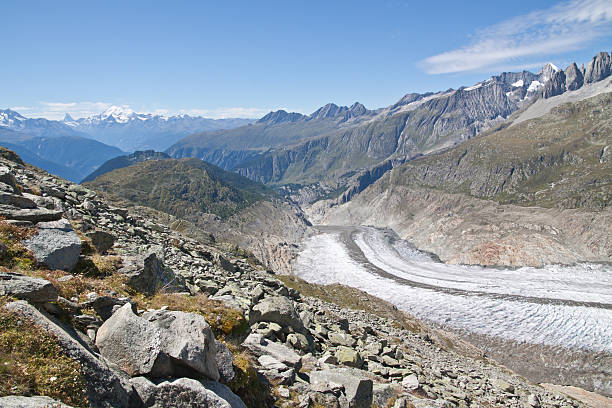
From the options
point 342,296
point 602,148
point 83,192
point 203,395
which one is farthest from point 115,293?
point 602,148

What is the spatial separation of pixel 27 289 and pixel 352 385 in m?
10.4

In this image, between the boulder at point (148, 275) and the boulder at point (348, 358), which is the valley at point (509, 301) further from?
the boulder at point (148, 275)

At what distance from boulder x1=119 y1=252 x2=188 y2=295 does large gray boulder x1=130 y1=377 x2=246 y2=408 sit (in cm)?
652

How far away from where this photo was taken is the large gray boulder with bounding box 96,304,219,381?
7.85 m

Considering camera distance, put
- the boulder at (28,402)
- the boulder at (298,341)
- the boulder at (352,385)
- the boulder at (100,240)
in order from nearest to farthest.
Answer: the boulder at (28,402) < the boulder at (352,385) < the boulder at (100,240) < the boulder at (298,341)

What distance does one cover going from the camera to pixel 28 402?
5215mm

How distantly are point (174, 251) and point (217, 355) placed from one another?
20217 millimetres

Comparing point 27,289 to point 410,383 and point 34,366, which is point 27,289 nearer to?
point 34,366

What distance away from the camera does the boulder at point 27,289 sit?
7.44 meters

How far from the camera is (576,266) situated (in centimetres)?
12425

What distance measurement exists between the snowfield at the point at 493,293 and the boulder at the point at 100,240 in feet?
291

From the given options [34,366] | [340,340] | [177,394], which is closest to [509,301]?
[340,340]

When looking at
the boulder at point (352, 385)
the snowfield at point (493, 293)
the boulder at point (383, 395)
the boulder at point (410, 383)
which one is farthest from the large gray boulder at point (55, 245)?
the snowfield at point (493, 293)

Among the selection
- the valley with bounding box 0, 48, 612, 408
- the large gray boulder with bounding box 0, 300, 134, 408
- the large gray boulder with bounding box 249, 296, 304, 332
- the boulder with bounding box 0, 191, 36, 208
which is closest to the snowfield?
the valley with bounding box 0, 48, 612, 408
